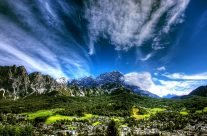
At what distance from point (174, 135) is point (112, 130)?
34432 millimetres

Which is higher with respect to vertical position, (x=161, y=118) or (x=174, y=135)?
(x=161, y=118)

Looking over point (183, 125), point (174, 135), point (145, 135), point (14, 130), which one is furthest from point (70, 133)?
point (183, 125)

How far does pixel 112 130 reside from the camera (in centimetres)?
9675

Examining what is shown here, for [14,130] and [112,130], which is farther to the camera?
[14,130]

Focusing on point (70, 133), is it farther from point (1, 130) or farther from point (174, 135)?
point (174, 135)

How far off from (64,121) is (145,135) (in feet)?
268

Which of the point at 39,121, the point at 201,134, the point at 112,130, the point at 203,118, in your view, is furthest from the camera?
the point at 39,121

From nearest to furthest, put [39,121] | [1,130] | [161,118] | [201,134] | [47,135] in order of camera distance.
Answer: [201,134] < [47,135] < [1,130] < [161,118] < [39,121]

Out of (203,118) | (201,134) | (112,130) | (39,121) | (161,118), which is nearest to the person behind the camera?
(112,130)

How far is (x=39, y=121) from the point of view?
197 m

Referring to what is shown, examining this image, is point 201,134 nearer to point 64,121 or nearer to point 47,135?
point 47,135

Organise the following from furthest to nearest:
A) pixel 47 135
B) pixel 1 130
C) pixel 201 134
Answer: pixel 1 130 < pixel 47 135 < pixel 201 134

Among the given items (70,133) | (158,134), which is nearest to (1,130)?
(70,133)

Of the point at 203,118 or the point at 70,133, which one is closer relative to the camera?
the point at 70,133
